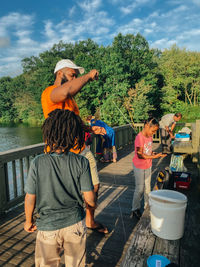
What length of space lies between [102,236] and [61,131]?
1.77 m

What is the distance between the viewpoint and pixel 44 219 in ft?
4.35

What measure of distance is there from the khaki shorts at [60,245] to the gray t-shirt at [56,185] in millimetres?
45

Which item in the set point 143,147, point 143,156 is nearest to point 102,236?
point 143,156

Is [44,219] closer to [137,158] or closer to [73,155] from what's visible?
[73,155]

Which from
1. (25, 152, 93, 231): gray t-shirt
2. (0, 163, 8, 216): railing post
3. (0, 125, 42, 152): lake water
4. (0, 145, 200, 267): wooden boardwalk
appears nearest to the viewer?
(25, 152, 93, 231): gray t-shirt

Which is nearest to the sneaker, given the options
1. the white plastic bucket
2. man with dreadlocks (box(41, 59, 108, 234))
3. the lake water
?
the white plastic bucket

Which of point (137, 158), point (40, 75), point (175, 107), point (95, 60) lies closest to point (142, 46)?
point (95, 60)

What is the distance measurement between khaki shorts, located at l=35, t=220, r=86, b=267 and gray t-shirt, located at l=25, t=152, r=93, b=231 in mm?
45

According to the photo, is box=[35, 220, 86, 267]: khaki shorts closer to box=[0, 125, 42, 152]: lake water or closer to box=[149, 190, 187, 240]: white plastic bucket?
box=[149, 190, 187, 240]: white plastic bucket

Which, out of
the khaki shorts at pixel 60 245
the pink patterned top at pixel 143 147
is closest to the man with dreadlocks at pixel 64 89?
the khaki shorts at pixel 60 245

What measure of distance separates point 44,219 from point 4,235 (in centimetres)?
170

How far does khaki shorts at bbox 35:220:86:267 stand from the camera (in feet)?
4.36

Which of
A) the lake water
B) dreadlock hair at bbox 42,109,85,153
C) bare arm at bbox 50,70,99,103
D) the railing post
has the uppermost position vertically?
bare arm at bbox 50,70,99,103

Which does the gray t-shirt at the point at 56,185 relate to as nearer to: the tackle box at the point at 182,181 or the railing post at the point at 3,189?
the tackle box at the point at 182,181
